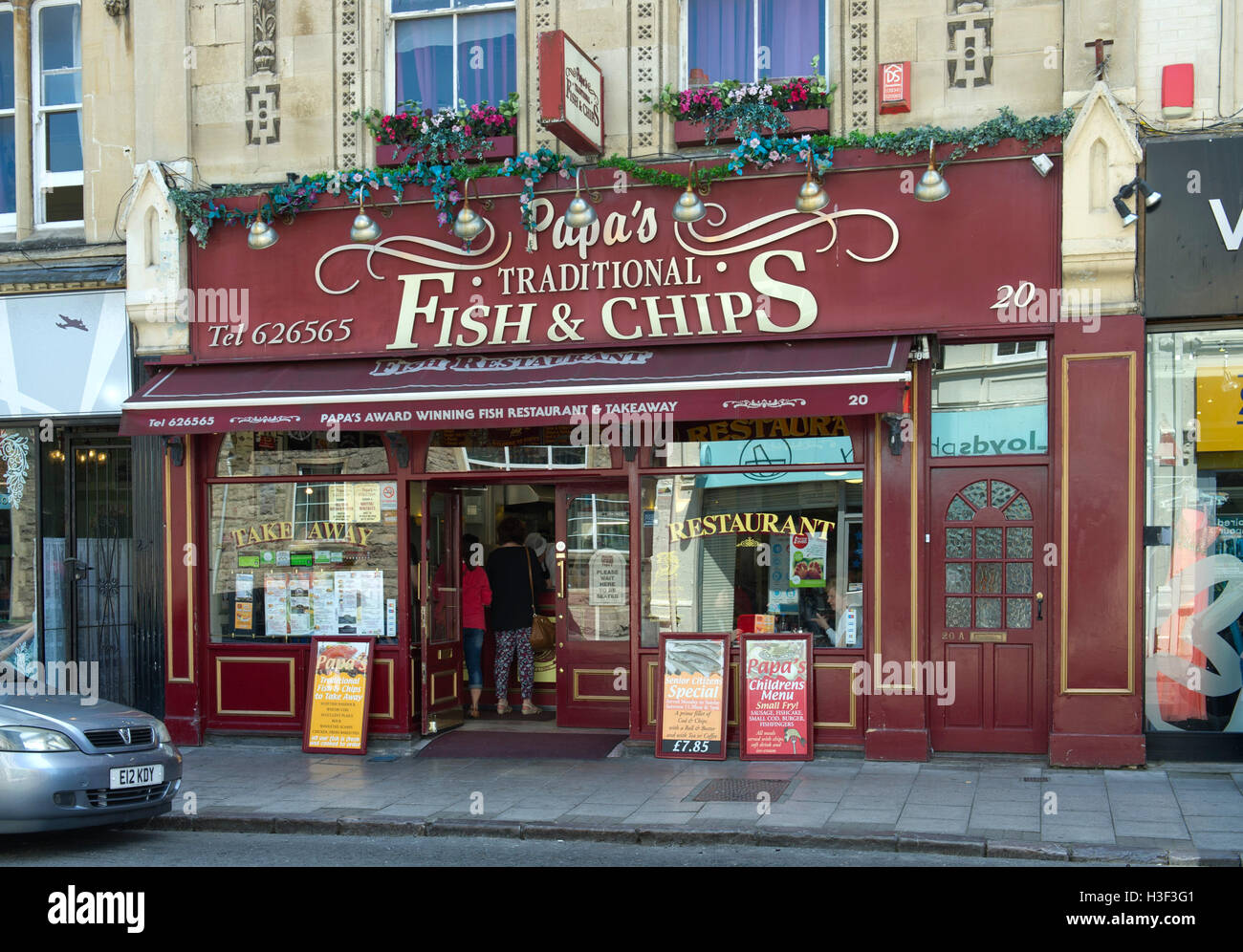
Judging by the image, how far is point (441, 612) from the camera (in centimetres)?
1278

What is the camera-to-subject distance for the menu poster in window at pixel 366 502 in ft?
40.5

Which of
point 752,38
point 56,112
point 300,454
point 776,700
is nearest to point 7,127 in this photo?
point 56,112

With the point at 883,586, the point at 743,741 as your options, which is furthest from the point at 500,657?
the point at 883,586

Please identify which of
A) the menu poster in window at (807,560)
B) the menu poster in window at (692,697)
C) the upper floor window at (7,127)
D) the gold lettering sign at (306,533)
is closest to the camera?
the menu poster in window at (692,697)

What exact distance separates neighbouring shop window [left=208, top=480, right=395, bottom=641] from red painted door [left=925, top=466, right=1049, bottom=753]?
16.4 feet

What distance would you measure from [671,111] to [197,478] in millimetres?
5731

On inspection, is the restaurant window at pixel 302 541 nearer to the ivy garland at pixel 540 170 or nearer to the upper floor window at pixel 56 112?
the ivy garland at pixel 540 170

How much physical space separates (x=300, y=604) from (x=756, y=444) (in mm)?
4682

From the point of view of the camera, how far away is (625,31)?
38.5 feet

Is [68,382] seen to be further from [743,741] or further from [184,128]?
[743,741]

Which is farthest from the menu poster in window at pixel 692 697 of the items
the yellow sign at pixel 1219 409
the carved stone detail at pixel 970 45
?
the carved stone detail at pixel 970 45

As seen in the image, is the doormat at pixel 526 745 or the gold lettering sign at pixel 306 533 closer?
the doormat at pixel 526 745

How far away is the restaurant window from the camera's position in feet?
40.5

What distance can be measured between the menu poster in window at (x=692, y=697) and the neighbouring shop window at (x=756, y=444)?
5.13ft
